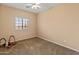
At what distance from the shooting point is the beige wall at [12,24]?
163 centimetres

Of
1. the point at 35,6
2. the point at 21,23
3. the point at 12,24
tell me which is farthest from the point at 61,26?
the point at 12,24

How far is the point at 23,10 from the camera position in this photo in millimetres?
1723

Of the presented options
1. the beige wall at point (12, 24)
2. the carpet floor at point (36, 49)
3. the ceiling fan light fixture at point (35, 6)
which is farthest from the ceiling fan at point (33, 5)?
the carpet floor at point (36, 49)

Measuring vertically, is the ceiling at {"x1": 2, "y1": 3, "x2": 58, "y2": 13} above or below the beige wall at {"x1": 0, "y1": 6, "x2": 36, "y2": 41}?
above

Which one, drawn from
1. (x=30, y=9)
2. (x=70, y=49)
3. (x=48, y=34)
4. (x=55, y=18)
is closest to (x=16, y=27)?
(x=30, y=9)

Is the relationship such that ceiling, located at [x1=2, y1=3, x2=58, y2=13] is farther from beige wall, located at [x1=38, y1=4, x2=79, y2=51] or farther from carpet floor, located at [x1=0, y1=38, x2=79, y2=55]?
carpet floor, located at [x1=0, y1=38, x2=79, y2=55]

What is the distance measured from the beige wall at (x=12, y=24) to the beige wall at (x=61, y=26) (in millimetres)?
149

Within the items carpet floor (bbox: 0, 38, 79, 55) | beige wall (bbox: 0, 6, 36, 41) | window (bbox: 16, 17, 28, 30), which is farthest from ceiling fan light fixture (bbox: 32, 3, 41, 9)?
carpet floor (bbox: 0, 38, 79, 55)

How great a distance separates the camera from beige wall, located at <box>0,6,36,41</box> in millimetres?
1630

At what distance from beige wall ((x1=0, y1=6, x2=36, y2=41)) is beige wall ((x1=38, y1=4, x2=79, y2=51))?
0.15 metres

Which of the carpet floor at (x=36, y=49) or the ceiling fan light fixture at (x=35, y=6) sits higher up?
the ceiling fan light fixture at (x=35, y=6)

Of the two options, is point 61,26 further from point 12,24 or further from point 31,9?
point 12,24

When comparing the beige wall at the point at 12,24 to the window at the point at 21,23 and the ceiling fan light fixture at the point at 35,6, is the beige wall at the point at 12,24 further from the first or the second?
the ceiling fan light fixture at the point at 35,6

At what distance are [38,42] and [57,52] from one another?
40cm
